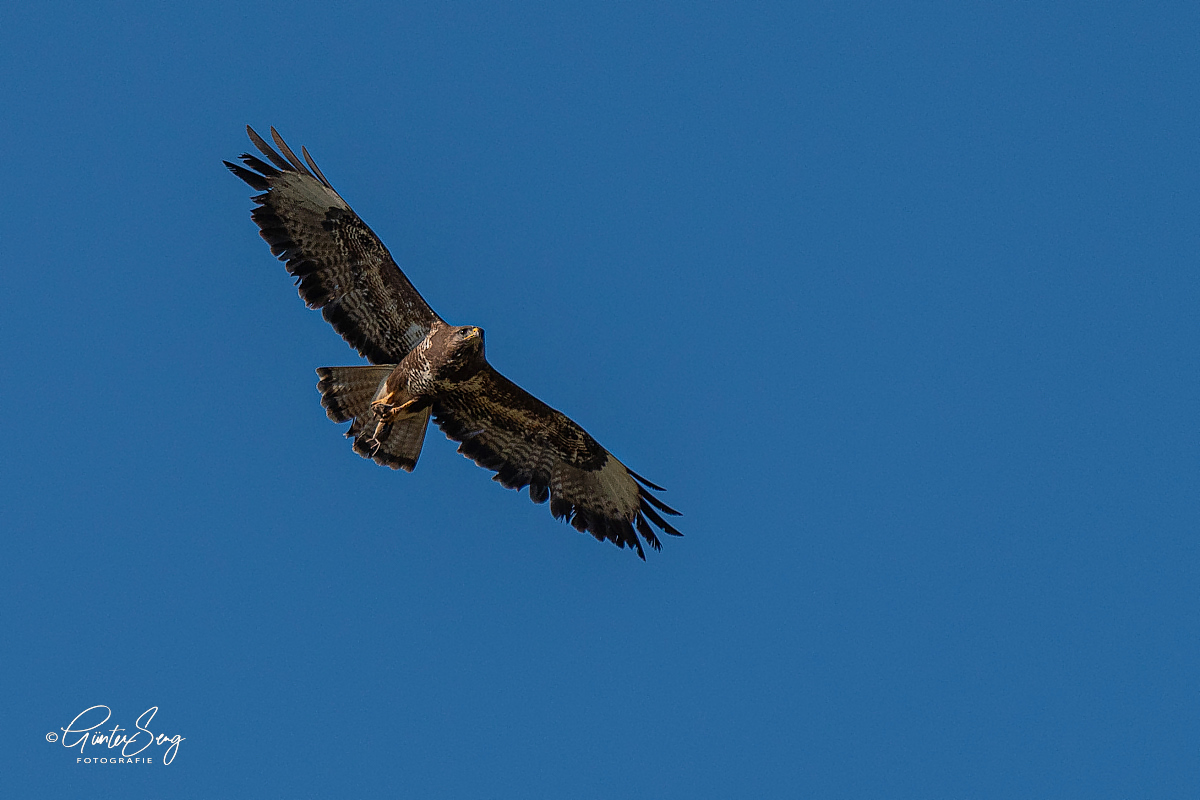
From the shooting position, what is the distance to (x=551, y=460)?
18.2 meters

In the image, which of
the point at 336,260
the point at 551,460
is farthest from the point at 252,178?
the point at 551,460

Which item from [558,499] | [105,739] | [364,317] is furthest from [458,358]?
[105,739]

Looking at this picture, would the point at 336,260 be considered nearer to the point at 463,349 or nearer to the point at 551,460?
the point at 463,349

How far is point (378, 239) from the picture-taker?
1686cm

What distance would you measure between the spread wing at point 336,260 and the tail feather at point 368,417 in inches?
11.7

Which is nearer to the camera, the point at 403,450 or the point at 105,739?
the point at 403,450

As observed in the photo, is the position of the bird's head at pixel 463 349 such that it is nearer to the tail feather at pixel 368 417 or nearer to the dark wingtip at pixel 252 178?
the tail feather at pixel 368 417

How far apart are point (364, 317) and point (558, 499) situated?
313 cm

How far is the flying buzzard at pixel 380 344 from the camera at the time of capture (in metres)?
16.7

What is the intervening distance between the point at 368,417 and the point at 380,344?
2.62 ft

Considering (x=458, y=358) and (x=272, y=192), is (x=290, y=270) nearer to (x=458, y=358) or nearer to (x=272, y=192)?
(x=272, y=192)

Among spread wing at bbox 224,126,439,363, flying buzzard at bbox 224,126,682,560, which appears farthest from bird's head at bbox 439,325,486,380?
spread wing at bbox 224,126,439,363

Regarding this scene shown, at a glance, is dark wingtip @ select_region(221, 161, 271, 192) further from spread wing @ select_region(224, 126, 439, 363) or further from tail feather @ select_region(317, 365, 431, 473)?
tail feather @ select_region(317, 365, 431, 473)

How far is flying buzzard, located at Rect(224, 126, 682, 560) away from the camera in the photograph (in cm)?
1669
